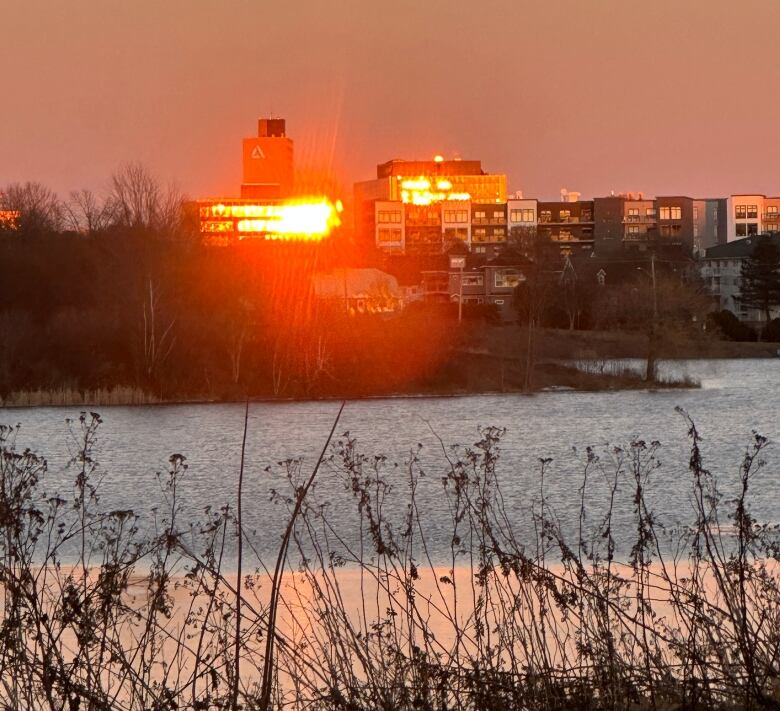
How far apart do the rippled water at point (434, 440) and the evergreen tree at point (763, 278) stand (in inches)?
1597

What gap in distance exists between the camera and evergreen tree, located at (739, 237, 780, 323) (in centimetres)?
9862

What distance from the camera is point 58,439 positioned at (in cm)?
3344

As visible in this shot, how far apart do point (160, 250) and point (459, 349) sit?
13.8 metres

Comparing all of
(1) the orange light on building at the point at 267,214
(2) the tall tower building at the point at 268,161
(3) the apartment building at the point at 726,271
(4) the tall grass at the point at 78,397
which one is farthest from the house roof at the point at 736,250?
(2) the tall tower building at the point at 268,161

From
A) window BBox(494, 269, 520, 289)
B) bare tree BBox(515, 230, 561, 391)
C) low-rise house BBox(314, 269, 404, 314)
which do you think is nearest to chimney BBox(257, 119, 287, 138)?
bare tree BBox(515, 230, 561, 391)

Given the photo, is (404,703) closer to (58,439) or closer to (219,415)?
(58,439)

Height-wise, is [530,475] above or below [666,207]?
below

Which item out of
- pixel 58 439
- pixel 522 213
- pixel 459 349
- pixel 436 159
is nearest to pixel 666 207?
pixel 522 213

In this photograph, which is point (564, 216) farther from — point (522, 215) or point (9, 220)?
point (9, 220)

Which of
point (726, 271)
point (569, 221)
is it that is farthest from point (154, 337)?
point (569, 221)

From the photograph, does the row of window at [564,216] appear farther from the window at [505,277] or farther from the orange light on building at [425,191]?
the window at [505,277]

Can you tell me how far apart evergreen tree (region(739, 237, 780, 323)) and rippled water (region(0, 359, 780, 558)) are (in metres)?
40.6

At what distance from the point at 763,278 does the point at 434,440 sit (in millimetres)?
73512

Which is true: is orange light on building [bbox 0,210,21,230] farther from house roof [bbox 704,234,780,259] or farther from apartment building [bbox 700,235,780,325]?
house roof [bbox 704,234,780,259]
